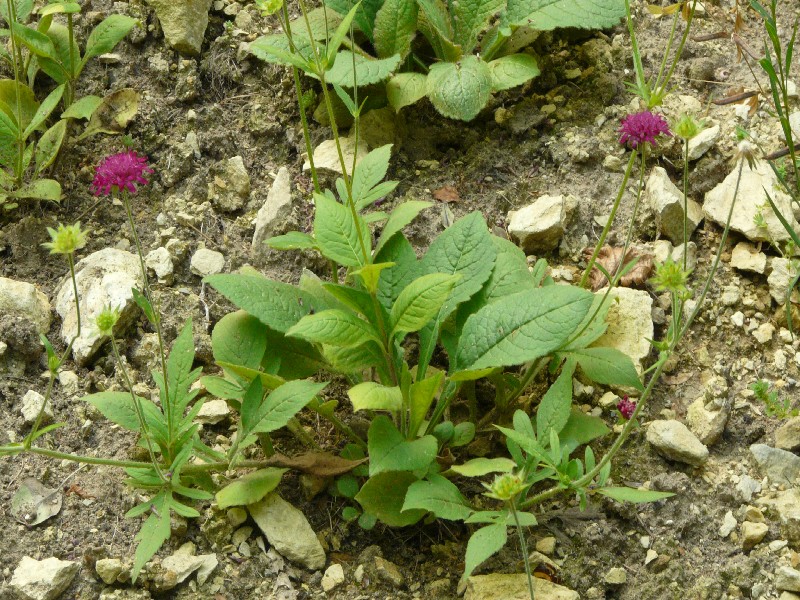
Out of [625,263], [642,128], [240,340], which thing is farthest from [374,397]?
[625,263]

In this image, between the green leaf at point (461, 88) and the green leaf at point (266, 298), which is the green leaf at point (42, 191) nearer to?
the green leaf at point (266, 298)

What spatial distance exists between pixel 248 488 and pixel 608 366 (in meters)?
1.10

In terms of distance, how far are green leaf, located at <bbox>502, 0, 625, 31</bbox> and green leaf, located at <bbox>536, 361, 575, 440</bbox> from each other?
142cm

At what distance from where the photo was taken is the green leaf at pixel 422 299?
2377 mm

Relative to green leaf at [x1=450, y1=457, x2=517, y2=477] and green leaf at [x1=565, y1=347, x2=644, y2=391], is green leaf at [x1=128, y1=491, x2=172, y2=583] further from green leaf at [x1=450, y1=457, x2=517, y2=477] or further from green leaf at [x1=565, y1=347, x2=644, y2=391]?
green leaf at [x1=565, y1=347, x2=644, y2=391]

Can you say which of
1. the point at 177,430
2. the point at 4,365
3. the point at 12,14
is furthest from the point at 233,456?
the point at 12,14

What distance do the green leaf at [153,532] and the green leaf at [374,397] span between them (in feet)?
1.90

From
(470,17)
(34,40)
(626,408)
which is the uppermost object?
(470,17)

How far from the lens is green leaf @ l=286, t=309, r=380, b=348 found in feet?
7.70

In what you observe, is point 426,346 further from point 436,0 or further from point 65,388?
point 436,0

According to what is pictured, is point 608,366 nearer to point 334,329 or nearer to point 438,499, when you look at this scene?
point 438,499

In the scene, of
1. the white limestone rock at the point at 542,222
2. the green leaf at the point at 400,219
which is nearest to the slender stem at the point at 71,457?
the green leaf at the point at 400,219

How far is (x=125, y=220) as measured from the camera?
3.30m

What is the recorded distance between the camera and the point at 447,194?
10.7 ft
